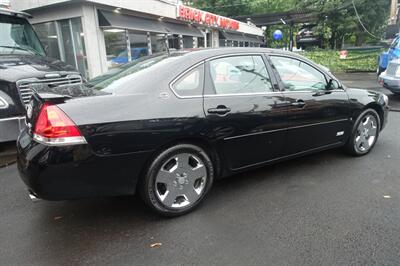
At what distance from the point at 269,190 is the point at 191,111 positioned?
1336mm

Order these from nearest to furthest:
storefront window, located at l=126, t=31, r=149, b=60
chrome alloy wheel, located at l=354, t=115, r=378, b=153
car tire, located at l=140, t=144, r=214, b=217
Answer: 1. car tire, located at l=140, t=144, r=214, b=217
2. chrome alloy wheel, located at l=354, t=115, r=378, b=153
3. storefront window, located at l=126, t=31, r=149, b=60

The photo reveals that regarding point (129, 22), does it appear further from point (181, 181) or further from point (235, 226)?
point (235, 226)

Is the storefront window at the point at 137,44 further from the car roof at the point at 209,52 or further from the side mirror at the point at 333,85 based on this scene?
the side mirror at the point at 333,85

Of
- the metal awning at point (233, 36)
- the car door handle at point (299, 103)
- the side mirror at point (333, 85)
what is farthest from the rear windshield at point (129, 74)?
the metal awning at point (233, 36)

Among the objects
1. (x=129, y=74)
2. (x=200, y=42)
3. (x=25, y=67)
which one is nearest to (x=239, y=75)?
(x=129, y=74)

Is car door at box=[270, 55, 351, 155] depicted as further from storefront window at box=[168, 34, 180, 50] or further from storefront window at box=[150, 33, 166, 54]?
storefront window at box=[168, 34, 180, 50]

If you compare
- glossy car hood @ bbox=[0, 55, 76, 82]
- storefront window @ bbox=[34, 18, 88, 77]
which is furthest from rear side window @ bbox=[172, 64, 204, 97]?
storefront window @ bbox=[34, 18, 88, 77]

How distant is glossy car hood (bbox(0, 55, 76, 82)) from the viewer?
4.31 metres

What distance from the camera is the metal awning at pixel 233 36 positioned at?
21.4 meters

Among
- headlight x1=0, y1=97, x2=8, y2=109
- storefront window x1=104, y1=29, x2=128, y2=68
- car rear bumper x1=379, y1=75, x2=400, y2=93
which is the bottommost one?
car rear bumper x1=379, y1=75, x2=400, y2=93

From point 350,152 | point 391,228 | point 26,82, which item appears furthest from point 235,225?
point 26,82

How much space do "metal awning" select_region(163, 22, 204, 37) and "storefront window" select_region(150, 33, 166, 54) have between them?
476 mm

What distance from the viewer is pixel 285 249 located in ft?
7.91

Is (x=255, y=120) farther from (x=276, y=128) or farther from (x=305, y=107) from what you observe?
(x=305, y=107)
